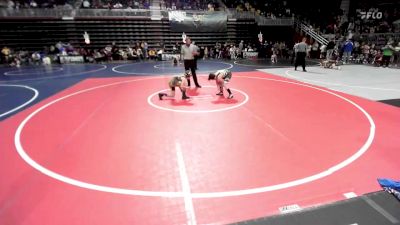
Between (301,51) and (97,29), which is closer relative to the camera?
(301,51)

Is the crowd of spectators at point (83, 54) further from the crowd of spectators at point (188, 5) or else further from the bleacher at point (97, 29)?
the crowd of spectators at point (188, 5)

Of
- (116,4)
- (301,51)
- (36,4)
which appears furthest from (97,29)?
(301,51)

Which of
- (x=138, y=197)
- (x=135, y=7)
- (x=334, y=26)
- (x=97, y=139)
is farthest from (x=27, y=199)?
(x=334, y=26)

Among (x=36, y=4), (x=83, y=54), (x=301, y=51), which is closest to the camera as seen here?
(x=301, y=51)

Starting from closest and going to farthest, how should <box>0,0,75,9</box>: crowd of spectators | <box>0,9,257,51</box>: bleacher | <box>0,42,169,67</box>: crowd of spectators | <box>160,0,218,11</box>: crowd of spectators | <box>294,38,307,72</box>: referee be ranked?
<box>294,38,307,72</box>: referee
<box>0,42,169,67</box>: crowd of spectators
<box>0,0,75,9</box>: crowd of spectators
<box>0,9,257,51</box>: bleacher
<box>160,0,218,11</box>: crowd of spectators

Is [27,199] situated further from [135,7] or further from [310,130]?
[135,7]

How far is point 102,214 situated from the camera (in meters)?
3.01

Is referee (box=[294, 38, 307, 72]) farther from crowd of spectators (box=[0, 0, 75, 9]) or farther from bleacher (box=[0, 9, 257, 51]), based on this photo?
crowd of spectators (box=[0, 0, 75, 9])

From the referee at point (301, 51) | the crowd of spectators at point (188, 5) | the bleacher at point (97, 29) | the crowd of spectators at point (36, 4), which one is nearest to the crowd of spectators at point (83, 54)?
the bleacher at point (97, 29)

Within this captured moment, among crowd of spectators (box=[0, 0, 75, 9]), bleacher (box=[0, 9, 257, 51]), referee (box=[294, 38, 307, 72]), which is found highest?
crowd of spectators (box=[0, 0, 75, 9])

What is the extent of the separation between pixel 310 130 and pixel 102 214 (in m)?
3.96

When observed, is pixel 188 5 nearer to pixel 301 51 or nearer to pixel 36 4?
pixel 36 4

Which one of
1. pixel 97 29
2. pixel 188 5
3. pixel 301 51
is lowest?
pixel 301 51

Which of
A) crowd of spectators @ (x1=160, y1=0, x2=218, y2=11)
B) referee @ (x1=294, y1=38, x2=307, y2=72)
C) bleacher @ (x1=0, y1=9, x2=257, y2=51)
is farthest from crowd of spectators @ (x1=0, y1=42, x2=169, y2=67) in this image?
referee @ (x1=294, y1=38, x2=307, y2=72)
